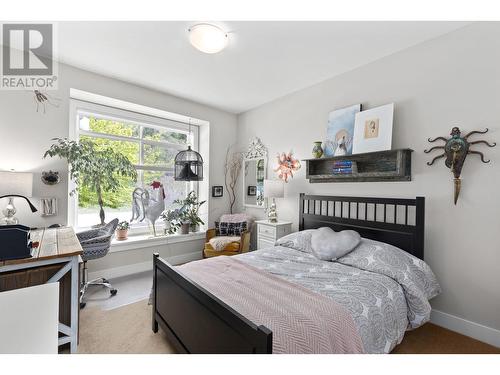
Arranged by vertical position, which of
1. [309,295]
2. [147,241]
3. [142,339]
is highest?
[309,295]

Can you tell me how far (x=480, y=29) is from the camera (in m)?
2.07

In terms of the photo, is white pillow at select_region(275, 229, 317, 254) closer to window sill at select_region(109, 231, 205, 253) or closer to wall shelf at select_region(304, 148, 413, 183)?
wall shelf at select_region(304, 148, 413, 183)

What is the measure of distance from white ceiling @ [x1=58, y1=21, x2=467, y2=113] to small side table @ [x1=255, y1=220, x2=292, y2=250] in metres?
2.00

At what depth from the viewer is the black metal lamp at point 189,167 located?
3.45m

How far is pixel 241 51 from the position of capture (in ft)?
8.35

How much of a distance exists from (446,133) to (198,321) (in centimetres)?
264

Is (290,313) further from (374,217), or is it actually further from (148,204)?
(148,204)

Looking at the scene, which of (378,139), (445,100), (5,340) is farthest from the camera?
(378,139)

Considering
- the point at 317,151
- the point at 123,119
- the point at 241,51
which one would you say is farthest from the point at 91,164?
the point at 317,151

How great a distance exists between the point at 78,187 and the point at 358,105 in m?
3.78

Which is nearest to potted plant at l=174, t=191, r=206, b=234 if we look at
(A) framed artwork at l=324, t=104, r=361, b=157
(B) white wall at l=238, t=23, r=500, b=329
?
(A) framed artwork at l=324, t=104, r=361, b=157

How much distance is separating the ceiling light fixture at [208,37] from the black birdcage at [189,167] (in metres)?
1.51
